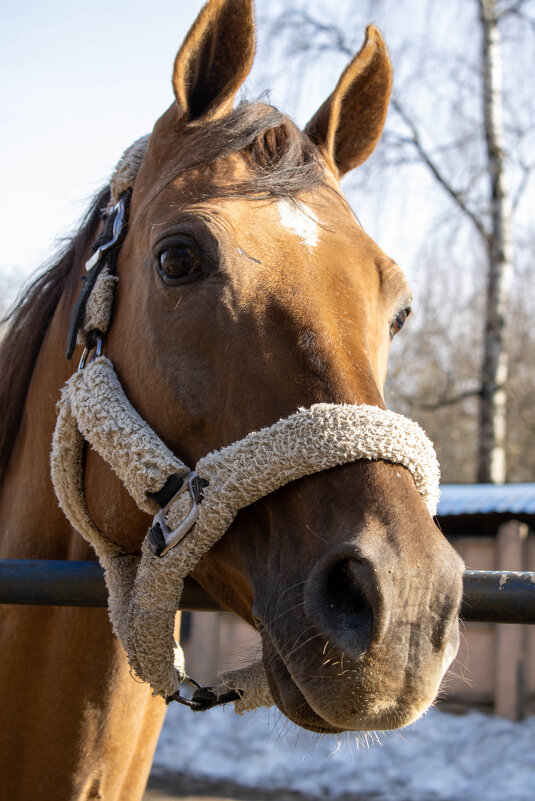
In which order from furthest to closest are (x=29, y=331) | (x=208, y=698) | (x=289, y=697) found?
1. (x=29, y=331)
2. (x=208, y=698)
3. (x=289, y=697)

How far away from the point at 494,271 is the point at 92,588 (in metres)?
7.98

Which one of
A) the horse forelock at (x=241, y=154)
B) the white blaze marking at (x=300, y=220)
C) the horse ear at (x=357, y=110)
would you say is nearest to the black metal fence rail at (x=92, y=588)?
the white blaze marking at (x=300, y=220)

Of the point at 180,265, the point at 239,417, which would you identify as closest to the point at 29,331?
the point at 180,265

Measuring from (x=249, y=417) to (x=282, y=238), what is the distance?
0.44m

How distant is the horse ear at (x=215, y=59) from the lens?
1800 mm

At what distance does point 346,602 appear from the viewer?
122 cm

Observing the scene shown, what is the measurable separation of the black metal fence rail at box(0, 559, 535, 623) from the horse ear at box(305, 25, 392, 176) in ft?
4.30

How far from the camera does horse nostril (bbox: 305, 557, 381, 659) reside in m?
1.15

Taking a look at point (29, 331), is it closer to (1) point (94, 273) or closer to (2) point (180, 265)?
(1) point (94, 273)

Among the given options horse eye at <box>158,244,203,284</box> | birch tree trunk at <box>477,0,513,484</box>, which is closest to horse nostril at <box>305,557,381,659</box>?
horse eye at <box>158,244,203,284</box>

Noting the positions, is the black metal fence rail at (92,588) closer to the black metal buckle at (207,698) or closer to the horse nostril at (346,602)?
the black metal buckle at (207,698)

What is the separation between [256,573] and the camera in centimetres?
138

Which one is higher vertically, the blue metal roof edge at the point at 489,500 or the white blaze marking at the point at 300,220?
the white blaze marking at the point at 300,220


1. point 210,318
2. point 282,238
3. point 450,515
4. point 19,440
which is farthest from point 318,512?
point 450,515
